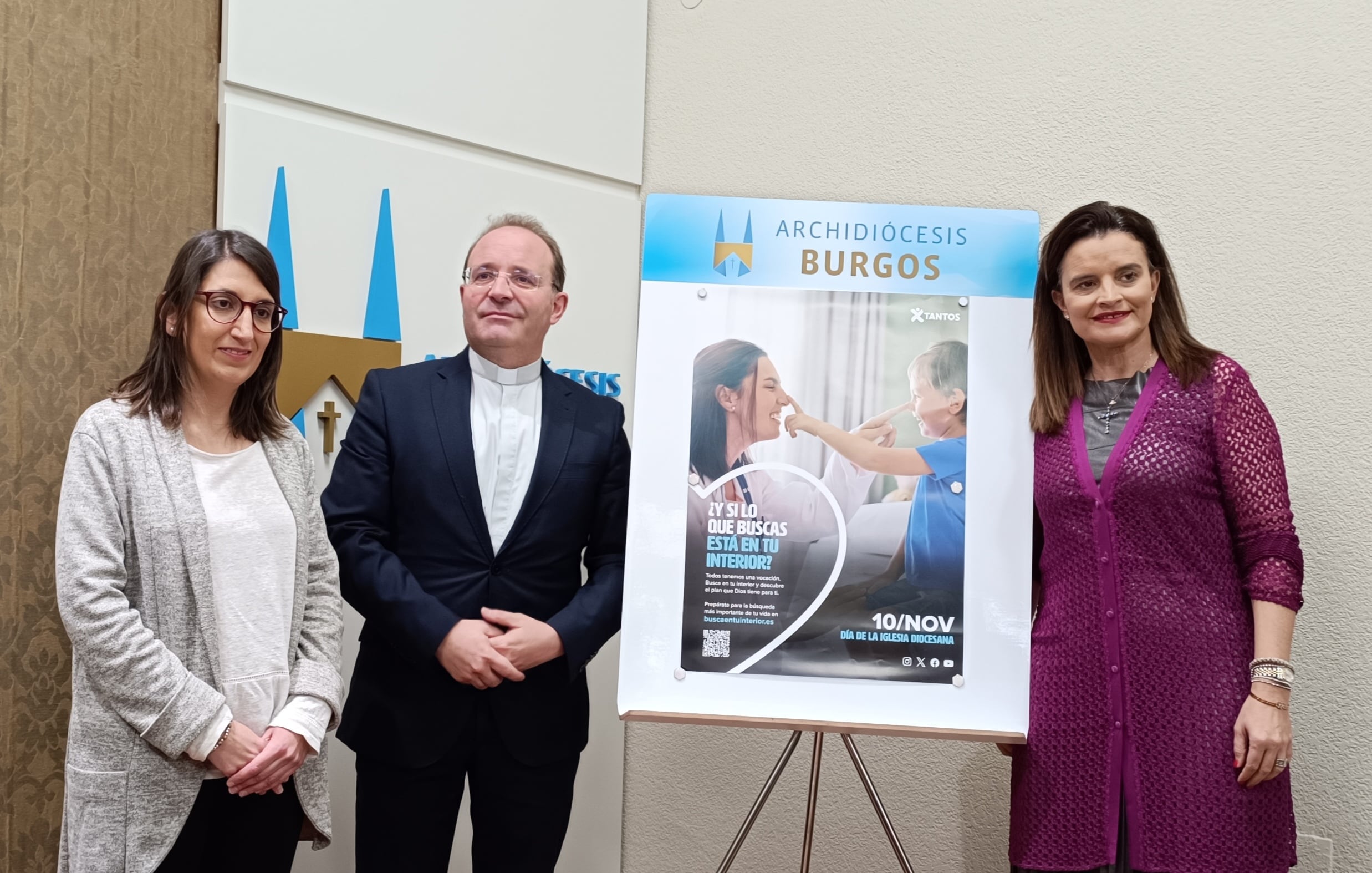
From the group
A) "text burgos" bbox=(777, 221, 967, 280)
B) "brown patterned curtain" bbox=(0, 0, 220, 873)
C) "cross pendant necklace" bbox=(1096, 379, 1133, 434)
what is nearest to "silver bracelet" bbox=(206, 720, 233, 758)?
"brown patterned curtain" bbox=(0, 0, 220, 873)

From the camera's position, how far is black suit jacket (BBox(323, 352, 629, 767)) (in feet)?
6.72

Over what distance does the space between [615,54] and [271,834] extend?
257 cm

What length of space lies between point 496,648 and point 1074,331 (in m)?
1.35

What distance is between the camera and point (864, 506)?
201 centimetres

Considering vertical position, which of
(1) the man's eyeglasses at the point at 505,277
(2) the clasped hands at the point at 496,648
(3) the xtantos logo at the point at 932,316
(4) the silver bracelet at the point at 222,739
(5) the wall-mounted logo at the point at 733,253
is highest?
(5) the wall-mounted logo at the point at 733,253

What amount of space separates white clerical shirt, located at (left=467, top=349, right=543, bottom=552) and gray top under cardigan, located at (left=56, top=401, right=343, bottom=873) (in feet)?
1.95

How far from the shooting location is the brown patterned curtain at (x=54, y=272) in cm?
207

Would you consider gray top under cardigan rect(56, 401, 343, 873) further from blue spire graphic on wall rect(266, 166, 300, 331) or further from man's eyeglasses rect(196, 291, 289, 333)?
blue spire graphic on wall rect(266, 166, 300, 331)

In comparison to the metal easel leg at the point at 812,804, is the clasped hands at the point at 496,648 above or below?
above

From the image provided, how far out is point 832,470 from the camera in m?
2.03

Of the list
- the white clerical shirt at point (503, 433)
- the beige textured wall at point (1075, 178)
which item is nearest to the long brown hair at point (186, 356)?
the white clerical shirt at point (503, 433)

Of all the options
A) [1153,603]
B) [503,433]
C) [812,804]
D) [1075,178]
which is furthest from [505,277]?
[1075,178]

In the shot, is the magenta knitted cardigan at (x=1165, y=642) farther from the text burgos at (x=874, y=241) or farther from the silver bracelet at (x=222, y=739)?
the silver bracelet at (x=222, y=739)

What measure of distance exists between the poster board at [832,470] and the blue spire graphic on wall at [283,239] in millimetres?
1032
